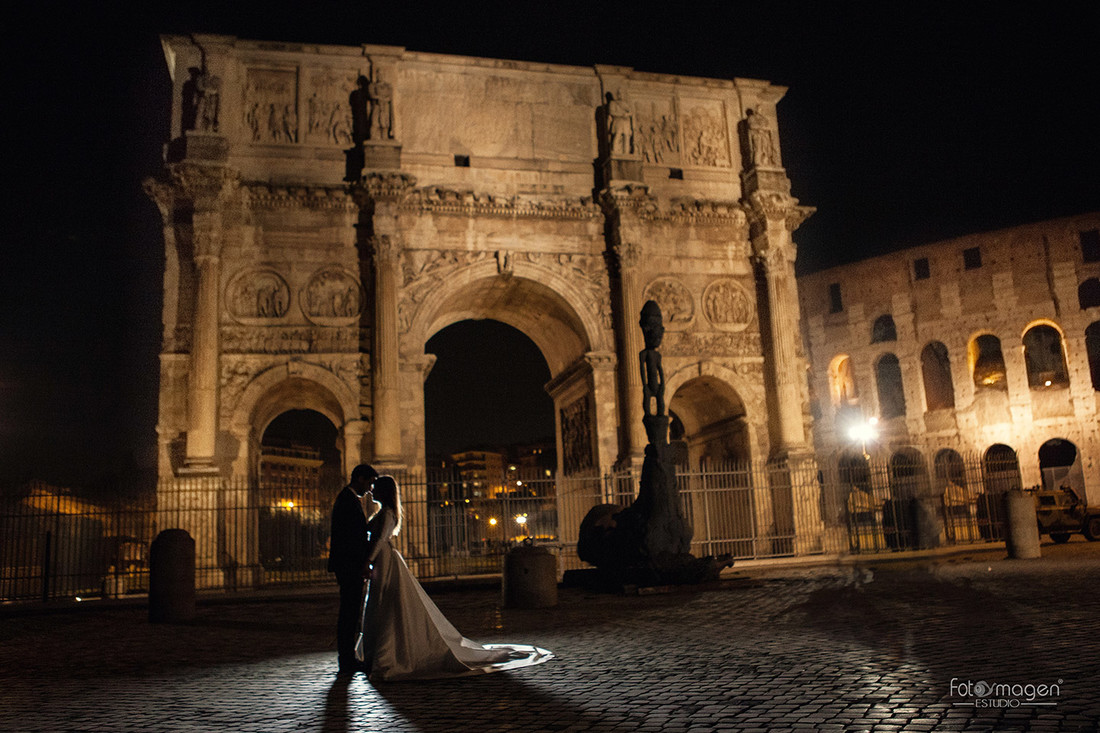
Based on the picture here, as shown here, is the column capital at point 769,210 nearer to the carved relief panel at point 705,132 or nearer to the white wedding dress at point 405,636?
the carved relief panel at point 705,132

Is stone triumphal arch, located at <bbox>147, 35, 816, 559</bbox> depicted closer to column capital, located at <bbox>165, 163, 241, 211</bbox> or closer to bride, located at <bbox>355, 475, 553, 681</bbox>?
column capital, located at <bbox>165, 163, 241, 211</bbox>

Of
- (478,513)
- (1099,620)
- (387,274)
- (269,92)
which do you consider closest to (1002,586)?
(1099,620)

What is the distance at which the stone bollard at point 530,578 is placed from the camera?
10922 millimetres

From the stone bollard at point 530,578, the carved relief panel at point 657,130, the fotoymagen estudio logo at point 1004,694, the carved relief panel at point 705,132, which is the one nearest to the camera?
the fotoymagen estudio logo at point 1004,694

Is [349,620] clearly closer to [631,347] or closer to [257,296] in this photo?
[631,347]

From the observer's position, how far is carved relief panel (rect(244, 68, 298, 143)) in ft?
72.4

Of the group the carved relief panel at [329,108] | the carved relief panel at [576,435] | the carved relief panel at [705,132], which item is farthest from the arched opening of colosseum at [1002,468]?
the carved relief panel at [329,108]

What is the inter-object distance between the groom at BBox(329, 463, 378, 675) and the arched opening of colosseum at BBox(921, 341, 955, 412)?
108ft

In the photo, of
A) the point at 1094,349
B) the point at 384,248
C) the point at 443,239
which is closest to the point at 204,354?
the point at 384,248

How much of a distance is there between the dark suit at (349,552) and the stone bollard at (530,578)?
13.9ft

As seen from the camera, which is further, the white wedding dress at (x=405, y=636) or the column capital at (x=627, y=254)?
the column capital at (x=627, y=254)

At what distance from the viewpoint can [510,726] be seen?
14.9 ft

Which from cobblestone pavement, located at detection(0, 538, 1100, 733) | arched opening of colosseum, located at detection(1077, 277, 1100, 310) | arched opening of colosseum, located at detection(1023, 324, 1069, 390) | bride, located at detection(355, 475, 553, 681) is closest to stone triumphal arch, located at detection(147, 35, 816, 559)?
cobblestone pavement, located at detection(0, 538, 1100, 733)

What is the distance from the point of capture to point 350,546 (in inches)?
270
